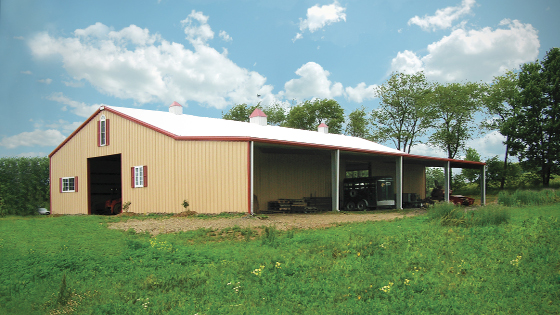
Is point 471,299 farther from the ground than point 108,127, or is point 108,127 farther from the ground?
point 108,127

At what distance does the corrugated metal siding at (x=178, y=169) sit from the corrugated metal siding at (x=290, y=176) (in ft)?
13.9

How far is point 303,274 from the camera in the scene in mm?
7551

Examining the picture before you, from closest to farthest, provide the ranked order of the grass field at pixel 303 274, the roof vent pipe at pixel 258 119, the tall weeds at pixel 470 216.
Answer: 1. the grass field at pixel 303 274
2. the tall weeds at pixel 470 216
3. the roof vent pipe at pixel 258 119

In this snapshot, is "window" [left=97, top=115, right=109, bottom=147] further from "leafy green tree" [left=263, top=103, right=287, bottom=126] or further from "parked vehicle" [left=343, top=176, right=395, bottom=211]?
"leafy green tree" [left=263, top=103, right=287, bottom=126]

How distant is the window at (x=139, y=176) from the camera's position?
19422 millimetres

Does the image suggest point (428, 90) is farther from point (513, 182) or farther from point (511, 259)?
point (511, 259)

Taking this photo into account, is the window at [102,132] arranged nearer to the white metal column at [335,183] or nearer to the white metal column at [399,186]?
the white metal column at [335,183]

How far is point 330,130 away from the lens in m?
53.4

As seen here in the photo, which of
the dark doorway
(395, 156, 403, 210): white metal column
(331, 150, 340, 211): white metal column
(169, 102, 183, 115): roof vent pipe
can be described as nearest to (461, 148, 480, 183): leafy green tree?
(395, 156, 403, 210): white metal column

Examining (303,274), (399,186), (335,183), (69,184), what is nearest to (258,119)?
(335,183)

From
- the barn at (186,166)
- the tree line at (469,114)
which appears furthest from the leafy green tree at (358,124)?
the barn at (186,166)

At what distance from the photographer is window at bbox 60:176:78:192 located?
24.7m

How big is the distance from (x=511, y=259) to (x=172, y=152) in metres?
14.4

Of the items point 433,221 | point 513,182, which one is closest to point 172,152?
point 433,221
